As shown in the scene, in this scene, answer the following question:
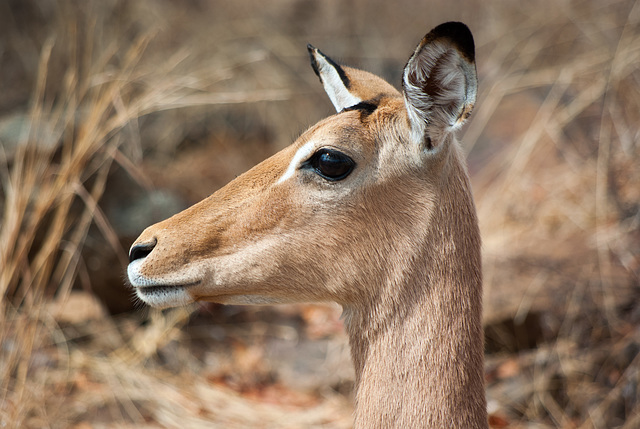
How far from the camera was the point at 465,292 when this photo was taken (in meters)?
2.39

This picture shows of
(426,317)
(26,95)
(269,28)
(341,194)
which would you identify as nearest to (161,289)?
(341,194)

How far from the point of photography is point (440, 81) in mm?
2250

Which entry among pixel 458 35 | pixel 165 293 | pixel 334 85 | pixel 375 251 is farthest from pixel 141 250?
pixel 458 35

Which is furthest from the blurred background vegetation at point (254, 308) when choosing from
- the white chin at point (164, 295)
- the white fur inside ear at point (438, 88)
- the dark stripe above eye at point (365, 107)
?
the white fur inside ear at point (438, 88)

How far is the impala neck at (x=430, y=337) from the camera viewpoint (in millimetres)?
2342

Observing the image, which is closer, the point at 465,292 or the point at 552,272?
the point at 465,292

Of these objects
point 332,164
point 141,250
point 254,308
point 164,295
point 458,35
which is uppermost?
point 458,35

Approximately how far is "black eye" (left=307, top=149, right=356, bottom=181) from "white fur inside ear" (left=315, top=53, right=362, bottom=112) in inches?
18.4

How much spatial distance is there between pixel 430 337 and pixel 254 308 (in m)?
4.38

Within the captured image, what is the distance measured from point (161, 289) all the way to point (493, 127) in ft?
26.3

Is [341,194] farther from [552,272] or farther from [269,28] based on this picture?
[269,28]

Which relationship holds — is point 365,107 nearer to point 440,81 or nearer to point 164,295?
point 440,81

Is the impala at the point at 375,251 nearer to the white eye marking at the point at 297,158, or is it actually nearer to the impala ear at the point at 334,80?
the white eye marking at the point at 297,158

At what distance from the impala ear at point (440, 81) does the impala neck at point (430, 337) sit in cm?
29
